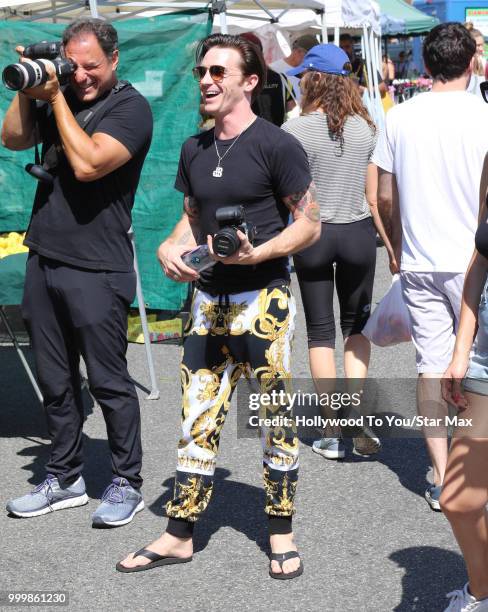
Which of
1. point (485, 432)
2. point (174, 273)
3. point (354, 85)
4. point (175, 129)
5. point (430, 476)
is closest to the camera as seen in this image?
point (485, 432)

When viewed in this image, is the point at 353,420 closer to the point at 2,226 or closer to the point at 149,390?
the point at 149,390

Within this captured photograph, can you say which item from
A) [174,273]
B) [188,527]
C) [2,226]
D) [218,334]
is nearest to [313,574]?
[188,527]

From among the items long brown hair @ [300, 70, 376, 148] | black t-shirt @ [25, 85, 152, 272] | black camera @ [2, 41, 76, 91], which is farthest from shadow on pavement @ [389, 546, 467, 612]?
black camera @ [2, 41, 76, 91]

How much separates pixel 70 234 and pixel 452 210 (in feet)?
5.19

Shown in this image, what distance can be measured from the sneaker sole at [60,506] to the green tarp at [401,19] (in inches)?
556

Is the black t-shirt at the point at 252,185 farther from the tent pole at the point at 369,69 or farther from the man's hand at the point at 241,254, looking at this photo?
the tent pole at the point at 369,69

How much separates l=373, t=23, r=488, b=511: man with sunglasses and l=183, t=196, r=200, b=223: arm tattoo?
1025 millimetres

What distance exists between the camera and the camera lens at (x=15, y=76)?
3807 millimetres

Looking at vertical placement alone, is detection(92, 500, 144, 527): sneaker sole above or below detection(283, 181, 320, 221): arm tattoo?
below

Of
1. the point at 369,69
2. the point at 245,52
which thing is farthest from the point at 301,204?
the point at 369,69

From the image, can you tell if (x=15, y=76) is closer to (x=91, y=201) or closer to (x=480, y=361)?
(x=91, y=201)

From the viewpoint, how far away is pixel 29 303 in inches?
168

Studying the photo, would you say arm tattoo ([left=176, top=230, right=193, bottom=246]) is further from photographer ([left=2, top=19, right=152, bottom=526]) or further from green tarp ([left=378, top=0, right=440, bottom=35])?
green tarp ([left=378, top=0, right=440, bottom=35])

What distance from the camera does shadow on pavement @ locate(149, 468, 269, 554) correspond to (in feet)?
13.5
